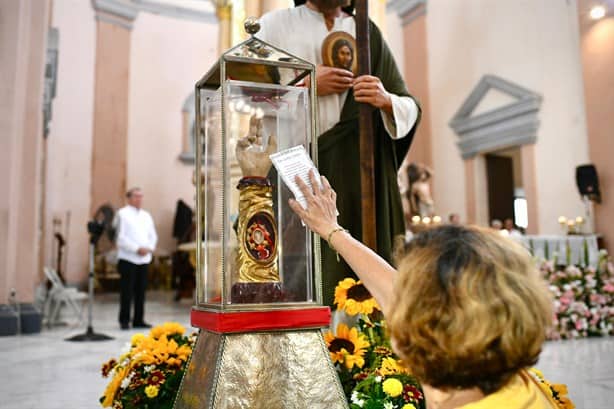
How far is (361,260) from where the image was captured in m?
1.47

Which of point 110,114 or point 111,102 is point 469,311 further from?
point 111,102

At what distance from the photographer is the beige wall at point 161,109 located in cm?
1577

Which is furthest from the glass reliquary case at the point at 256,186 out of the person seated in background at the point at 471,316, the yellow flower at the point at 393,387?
the person seated in background at the point at 471,316

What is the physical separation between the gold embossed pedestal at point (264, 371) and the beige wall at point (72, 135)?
512 inches

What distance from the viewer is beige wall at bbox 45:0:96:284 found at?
14.1m


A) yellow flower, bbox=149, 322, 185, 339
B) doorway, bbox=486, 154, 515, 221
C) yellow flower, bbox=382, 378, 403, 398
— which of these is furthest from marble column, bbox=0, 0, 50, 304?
doorway, bbox=486, 154, 515, 221

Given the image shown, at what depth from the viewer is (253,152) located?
1972 mm

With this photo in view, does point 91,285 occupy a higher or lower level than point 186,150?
lower

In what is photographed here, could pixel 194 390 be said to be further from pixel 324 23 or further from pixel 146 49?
pixel 146 49

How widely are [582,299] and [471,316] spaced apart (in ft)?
22.2

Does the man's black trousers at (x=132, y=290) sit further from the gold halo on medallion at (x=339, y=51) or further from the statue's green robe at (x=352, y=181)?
the gold halo on medallion at (x=339, y=51)

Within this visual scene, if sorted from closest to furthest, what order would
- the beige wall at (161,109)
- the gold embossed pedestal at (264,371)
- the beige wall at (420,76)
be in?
the gold embossed pedestal at (264,371) < the beige wall at (420,76) < the beige wall at (161,109)

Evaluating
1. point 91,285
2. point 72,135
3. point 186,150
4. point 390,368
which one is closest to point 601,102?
point 91,285

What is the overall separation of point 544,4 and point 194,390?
12283 mm
